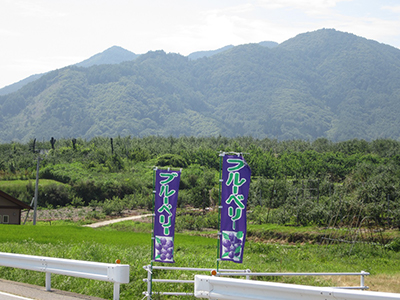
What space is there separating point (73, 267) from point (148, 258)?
3850mm

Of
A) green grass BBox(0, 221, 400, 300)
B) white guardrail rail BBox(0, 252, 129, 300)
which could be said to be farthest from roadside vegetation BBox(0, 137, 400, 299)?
white guardrail rail BBox(0, 252, 129, 300)

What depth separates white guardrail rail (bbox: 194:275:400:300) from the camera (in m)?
6.05

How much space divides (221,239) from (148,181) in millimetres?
49143

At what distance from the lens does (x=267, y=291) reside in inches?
263

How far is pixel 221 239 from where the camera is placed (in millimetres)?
8992

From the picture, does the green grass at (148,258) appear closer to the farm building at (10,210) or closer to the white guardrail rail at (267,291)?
the white guardrail rail at (267,291)

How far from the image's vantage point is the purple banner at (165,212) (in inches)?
372

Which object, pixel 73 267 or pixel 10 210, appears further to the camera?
pixel 10 210

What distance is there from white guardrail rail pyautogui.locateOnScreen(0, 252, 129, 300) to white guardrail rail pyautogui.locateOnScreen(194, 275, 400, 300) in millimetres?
1776

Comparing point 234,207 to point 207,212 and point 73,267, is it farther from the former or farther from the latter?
point 207,212

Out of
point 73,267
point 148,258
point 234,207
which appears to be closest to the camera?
point 234,207

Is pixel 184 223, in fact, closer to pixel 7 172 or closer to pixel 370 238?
pixel 370 238

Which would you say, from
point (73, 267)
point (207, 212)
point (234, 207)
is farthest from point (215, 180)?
point (234, 207)

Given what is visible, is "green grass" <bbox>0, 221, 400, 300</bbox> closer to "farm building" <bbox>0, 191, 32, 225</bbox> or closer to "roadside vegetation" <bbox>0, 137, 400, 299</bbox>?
"roadside vegetation" <bbox>0, 137, 400, 299</bbox>
